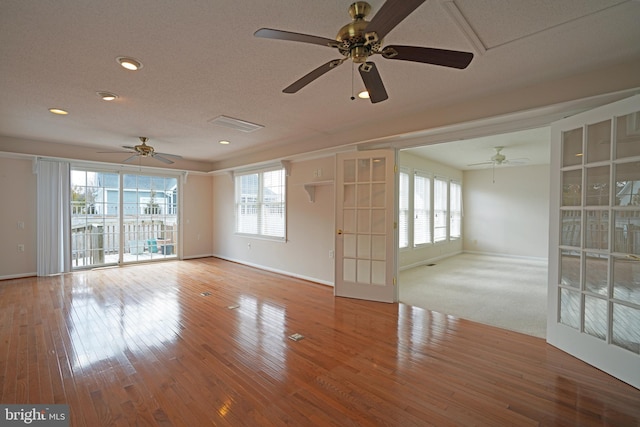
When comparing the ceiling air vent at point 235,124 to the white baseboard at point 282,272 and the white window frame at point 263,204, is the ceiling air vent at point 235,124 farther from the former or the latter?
the white baseboard at point 282,272

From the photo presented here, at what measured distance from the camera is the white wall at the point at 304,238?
4.91 meters

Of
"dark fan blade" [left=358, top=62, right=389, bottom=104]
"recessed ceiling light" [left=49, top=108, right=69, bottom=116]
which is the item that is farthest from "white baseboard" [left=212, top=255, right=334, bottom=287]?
"recessed ceiling light" [left=49, top=108, right=69, bottom=116]

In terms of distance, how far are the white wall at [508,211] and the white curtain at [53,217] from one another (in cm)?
996

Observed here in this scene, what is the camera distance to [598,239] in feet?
7.98

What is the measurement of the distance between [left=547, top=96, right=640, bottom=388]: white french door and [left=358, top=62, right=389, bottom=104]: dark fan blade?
6.18 ft

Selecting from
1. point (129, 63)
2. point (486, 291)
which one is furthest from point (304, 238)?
point (129, 63)

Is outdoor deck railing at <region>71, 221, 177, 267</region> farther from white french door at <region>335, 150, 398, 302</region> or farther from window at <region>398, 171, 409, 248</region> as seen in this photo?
window at <region>398, 171, 409, 248</region>

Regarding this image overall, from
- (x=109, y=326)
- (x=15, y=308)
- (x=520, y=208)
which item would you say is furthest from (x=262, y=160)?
(x=520, y=208)

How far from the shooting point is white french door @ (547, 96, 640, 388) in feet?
7.27

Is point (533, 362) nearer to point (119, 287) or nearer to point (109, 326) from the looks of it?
point (109, 326)

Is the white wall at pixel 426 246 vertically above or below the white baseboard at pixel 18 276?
above

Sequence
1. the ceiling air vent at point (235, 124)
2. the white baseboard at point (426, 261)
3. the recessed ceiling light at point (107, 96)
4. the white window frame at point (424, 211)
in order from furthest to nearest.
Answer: the white window frame at point (424, 211) < the white baseboard at point (426, 261) < the ceiling air vent at point (235, 124) < the recessed ceiling light at point (107, 96)

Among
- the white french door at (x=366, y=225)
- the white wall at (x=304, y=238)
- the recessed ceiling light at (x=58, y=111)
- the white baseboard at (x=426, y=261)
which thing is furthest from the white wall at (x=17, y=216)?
the white baseboard at (x=426, y=261)

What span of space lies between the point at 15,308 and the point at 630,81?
701 centimetres
